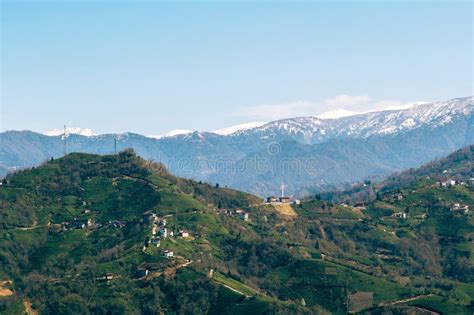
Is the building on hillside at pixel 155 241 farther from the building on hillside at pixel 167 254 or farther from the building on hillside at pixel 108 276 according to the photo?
the building on hillside at pixel 108 276

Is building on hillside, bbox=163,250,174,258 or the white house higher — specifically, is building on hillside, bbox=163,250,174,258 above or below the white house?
below

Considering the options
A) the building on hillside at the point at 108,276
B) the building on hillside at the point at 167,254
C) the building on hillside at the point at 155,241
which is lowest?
the building on hillside at the point at 108,276

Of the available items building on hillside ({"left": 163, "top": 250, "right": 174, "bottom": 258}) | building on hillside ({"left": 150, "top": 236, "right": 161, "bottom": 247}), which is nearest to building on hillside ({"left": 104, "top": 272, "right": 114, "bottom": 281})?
building on hillside ({"left": 163, "top": 250, "right": 174, "bottom": 258})

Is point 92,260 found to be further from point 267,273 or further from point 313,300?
point 313,300

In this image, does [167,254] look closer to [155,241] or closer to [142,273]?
[155,241]

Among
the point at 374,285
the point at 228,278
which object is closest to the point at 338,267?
the point at 374,285

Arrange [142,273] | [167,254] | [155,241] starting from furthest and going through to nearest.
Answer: [155,241] → [167,254] → [142,273]

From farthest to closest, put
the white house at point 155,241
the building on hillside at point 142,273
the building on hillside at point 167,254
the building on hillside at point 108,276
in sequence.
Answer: the white house at point 155,241 < the building on hillside at point 167,254 < the building on hillside at point 142,273 < the building on hillside at point 108,276

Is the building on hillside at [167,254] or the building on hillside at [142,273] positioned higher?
the building on hillside at [167,254]

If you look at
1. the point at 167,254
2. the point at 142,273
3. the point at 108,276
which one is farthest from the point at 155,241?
the point at 108,276

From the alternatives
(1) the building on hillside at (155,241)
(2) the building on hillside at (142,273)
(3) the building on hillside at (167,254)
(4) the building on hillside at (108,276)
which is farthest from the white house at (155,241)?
(4) the building on hillside at (108,276)

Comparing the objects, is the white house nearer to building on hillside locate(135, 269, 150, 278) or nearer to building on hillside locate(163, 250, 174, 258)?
building on hillside locate(163, 250, 174, 258)

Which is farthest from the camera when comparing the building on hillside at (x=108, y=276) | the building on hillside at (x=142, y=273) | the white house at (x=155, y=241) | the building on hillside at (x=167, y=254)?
the white house at (x=155, y=241)

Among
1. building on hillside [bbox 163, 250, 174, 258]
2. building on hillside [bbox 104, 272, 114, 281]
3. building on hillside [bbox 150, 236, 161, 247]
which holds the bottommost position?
building on hillside [bbox 104, 272, 114, 281]
